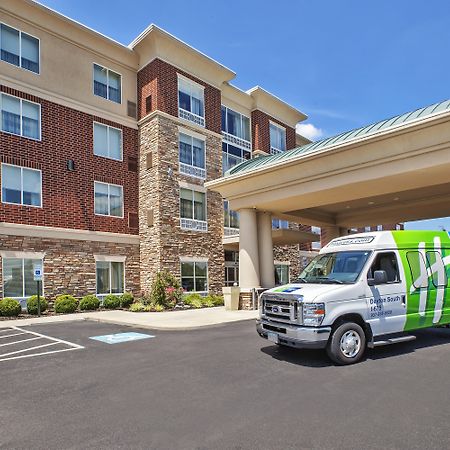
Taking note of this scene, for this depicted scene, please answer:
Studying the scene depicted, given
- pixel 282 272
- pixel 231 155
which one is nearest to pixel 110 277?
pixel 231 155

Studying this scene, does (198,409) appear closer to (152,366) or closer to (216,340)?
→ (152,366)

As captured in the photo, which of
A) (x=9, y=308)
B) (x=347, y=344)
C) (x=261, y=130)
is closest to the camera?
(x=347, y=344)

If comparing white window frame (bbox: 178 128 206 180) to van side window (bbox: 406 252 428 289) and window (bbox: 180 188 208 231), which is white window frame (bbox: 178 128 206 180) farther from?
van side window (bbox: 406 252 428 289)

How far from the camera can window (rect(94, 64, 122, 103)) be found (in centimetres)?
2327

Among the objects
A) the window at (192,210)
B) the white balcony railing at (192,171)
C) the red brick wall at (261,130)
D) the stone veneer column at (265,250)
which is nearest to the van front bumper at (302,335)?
the stone veneer column at (265,250)

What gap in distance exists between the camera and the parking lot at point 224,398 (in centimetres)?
457

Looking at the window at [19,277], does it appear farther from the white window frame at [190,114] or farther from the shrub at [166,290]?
the white window frame at [190,114]

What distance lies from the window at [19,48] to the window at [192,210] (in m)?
10.1

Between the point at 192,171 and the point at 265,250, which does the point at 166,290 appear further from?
the point at 192,171

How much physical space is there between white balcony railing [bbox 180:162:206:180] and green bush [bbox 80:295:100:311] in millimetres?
8995

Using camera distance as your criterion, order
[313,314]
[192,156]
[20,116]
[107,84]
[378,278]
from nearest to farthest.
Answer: [313,314], [378,278], [20,116], [107,84], [192,156]

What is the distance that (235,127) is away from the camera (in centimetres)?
3003

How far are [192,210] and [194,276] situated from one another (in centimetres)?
399

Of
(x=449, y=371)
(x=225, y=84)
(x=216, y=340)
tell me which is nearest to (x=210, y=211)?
(x=225, y=84)
